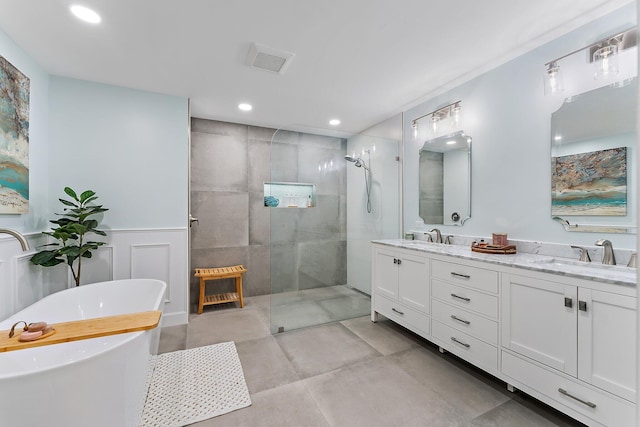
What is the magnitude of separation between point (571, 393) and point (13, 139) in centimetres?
396

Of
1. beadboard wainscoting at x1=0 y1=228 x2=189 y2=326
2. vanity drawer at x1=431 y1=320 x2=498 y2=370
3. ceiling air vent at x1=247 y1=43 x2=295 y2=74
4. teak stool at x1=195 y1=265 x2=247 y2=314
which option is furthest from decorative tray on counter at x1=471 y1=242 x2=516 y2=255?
beadboard wainscoting at x1=0 y1=228 x2=189 y2=326

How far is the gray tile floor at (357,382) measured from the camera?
158 centimetres

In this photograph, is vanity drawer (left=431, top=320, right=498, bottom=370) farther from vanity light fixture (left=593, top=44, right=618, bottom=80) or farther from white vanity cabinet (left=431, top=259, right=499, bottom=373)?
vanity light fixture (left=593, top=44, right=618, bottom=80)

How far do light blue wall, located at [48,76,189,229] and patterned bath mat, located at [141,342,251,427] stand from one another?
1440mm

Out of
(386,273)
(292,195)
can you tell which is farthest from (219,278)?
(386,273)

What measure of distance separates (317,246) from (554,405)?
2278mm

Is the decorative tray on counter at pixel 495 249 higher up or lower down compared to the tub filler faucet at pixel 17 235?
lower down

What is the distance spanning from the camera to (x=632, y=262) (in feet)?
5.03

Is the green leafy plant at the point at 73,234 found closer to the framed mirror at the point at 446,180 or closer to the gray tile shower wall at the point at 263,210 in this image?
the gray tile shower wall at the point at 263,210

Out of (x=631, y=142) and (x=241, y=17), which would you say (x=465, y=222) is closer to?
(x=631, y=142)

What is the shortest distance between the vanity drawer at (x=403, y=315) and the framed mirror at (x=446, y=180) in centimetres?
99

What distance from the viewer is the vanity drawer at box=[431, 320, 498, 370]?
183cm

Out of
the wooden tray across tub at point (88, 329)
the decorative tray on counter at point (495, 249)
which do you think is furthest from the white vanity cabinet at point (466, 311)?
Answer: the wooden tray across tub at point (88, 329)

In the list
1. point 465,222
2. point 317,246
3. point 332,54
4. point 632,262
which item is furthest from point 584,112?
point 317,246
